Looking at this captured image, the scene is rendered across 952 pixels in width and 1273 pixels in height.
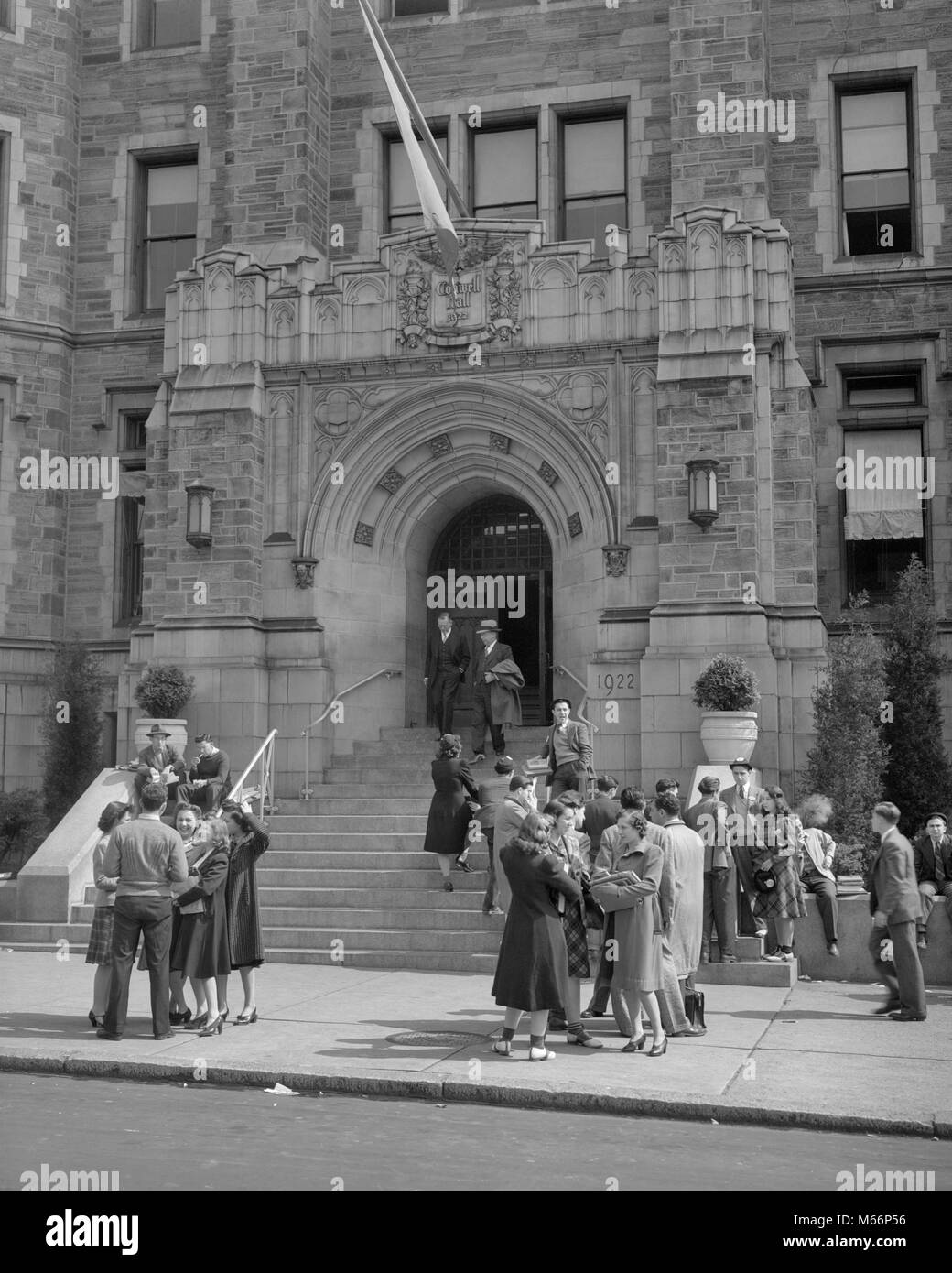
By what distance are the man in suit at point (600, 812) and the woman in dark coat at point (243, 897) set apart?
3.77 metres

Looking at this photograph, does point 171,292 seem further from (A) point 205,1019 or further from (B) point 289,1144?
(B) point 289,1144

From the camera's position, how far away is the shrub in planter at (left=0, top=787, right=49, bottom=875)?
68.4 feet

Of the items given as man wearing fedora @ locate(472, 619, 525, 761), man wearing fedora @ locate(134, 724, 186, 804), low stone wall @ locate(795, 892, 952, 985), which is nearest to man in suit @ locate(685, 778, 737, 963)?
low stone wall @ locate(795, 892, 952, 985)

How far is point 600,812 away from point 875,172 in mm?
12540

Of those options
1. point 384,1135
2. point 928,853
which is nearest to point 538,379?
point 928,853

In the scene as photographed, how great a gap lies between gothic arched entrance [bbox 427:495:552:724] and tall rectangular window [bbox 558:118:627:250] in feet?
14.3

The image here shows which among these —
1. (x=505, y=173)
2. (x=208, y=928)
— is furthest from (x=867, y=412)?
(x=208, y=928)

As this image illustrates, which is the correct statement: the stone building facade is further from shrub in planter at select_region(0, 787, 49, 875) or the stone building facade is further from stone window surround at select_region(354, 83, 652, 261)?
shrub in planter at select_region(0, 787, 49, 875)

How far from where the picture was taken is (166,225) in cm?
2439

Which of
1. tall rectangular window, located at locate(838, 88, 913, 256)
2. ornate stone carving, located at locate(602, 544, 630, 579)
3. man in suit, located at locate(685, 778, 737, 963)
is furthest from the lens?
tall rectangular window, located at locate(838, 88, 913, 256)

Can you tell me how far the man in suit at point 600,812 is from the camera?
1399cm

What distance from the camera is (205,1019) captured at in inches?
437

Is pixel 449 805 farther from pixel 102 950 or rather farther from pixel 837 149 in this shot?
pixel 837 149
